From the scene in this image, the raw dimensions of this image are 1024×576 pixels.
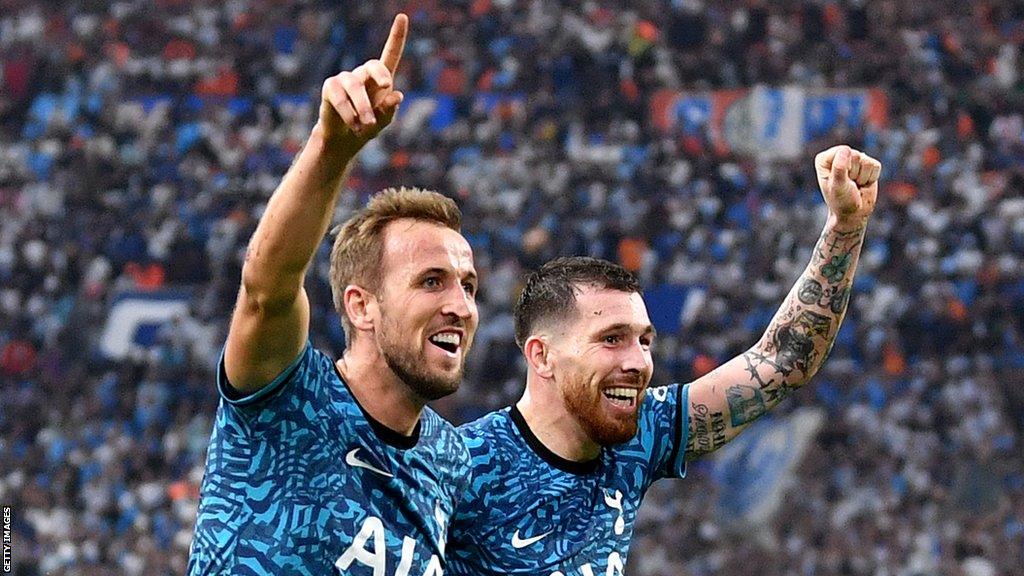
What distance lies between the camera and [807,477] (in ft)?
43.0

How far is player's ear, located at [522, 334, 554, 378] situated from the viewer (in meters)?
4.79

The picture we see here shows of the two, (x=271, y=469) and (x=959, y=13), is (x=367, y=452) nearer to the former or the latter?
(x=271, y=469)

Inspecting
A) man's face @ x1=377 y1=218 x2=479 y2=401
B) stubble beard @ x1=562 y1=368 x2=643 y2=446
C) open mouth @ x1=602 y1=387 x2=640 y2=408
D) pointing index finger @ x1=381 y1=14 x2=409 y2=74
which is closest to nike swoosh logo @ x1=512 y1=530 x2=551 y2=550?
stubble beard @ x1=562 y1=368 x2=643 y2=446

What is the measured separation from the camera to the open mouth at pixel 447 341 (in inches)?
153

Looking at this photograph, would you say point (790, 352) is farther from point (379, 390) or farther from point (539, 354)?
point (379, 390)

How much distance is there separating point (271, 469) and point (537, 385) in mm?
1293

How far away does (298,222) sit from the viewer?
10.9 feet

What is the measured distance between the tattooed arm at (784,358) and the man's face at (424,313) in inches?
45.9

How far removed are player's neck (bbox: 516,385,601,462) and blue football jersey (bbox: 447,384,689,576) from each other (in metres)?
0.02

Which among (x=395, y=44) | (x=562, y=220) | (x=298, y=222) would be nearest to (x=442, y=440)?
(x=298, y=222)

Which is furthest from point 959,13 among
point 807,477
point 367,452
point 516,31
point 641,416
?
point 367,452

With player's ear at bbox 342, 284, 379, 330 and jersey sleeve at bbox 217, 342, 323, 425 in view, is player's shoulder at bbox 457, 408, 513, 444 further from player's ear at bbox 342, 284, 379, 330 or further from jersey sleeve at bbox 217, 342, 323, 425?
jersey sleeve at bbox 217, 342, 323, 425

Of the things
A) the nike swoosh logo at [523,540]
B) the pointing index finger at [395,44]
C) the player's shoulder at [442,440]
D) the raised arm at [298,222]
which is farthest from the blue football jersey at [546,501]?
the pointing index finger at [395,44]

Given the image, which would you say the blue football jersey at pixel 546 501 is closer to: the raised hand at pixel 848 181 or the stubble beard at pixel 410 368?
the stubble beard at pixel 410 368
